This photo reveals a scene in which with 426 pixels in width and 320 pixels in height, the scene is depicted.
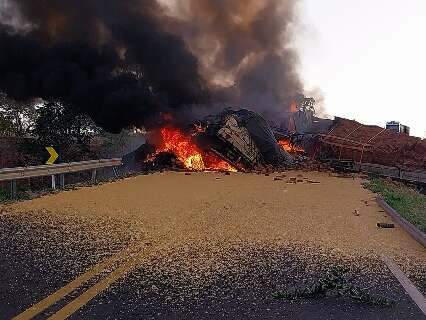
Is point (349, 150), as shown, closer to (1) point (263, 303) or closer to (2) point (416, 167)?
(2) point (416, 167)

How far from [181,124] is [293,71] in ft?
59.1

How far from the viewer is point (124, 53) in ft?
77.0

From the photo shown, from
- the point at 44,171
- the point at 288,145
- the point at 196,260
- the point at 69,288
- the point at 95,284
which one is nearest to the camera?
the point at 69,288

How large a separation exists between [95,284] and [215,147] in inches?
656

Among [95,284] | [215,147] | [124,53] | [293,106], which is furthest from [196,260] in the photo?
[293,106]

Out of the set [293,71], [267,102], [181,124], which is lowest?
[181,124]

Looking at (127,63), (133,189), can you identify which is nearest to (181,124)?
(127,63)

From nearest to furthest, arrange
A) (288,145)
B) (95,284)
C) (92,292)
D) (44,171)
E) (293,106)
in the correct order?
(92,292) < (95,284) < (44,171) < (288,145) < (293,106)

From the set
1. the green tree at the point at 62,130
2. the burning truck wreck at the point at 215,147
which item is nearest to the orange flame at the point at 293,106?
the burning truck wreck at the point at 215,147

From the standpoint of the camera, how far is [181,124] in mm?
22125

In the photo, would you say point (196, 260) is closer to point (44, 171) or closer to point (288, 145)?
point (44, 171)

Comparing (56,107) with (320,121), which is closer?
(56,107)

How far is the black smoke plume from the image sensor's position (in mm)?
20156

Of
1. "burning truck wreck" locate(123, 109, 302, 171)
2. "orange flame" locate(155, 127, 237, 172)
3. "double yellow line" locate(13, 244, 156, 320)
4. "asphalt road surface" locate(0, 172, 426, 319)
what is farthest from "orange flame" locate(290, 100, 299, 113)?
"double yellow line" locate(13, 244, 156, 320)
